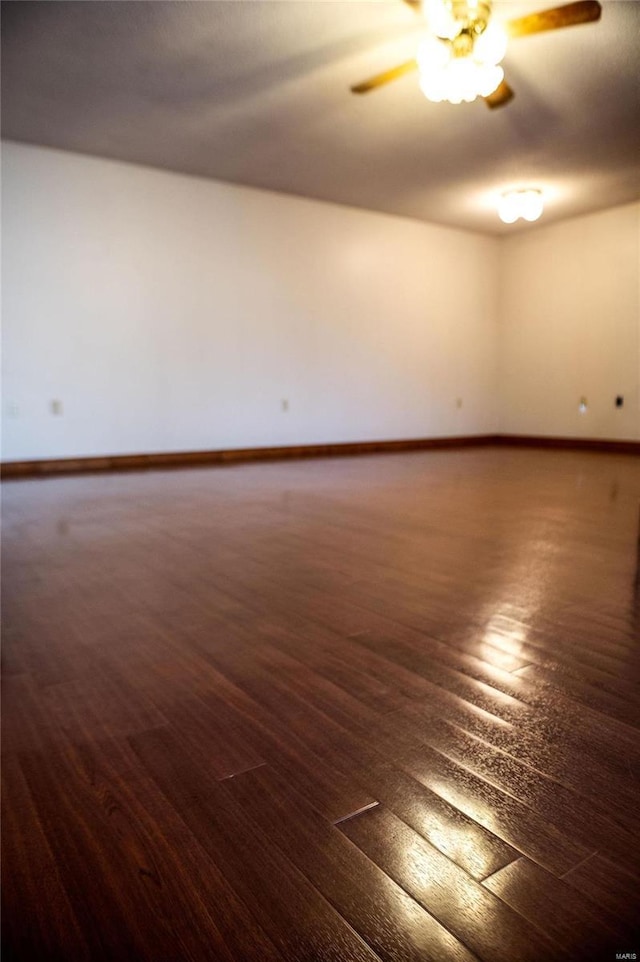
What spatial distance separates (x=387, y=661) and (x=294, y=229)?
19.5 feet

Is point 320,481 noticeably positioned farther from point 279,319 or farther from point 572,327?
point 572,327

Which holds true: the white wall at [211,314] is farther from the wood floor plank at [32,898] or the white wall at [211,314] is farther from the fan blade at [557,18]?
the wood floor plank at [32,898]

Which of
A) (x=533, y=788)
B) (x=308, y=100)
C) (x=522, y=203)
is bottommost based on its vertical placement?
(x=533, y=788)

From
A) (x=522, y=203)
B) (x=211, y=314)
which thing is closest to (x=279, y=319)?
(x=211, y=314)

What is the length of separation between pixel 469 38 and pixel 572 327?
5240 millimetres

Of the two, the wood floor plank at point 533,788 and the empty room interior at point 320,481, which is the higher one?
the empty room interior at point 320,481

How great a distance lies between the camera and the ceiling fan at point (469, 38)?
2695mm

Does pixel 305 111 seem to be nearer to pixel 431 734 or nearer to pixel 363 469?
pixel 363 469

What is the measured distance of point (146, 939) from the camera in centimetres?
66

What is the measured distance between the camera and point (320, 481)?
15.0 feet

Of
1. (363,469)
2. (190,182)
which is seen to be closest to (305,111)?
(190,182)

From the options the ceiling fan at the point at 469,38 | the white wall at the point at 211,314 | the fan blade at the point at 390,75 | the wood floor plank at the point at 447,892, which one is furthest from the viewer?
the white wall at the point at 211,314

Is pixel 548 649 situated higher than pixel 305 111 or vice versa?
pixel 305 111

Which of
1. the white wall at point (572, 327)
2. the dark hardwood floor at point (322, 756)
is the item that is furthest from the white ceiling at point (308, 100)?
the dark hardwood floor at point (322, 756)
